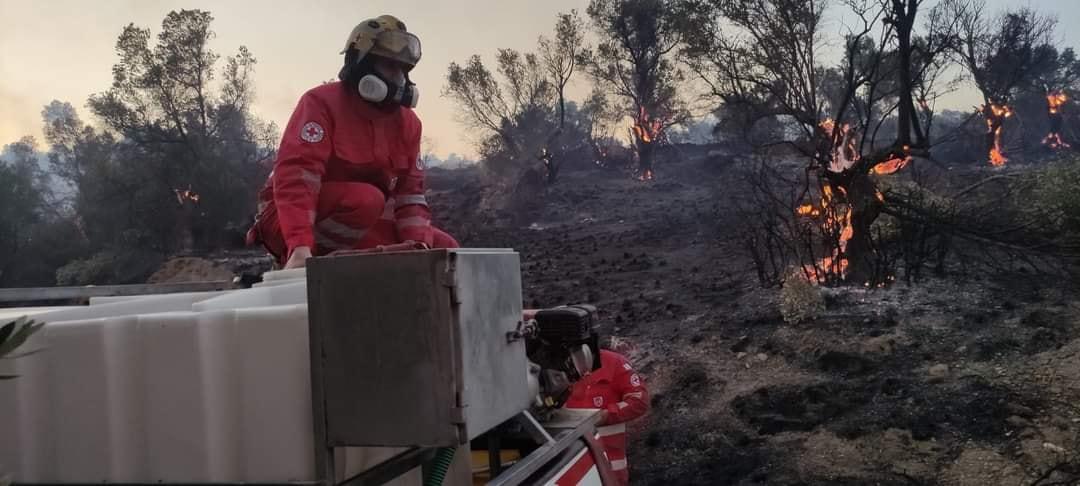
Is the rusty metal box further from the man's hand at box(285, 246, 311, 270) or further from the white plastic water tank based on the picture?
the man's hand at box(285, 246, 311, 270)

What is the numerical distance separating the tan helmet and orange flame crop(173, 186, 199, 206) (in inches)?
911

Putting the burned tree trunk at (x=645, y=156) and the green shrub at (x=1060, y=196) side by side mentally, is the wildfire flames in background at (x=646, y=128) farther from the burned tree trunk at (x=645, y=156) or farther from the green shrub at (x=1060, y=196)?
the green shrub at (x=1060, y=196)

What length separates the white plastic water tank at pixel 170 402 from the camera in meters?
1.71

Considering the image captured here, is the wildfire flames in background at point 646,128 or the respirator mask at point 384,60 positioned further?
the wildfire flames in background at point 646,128

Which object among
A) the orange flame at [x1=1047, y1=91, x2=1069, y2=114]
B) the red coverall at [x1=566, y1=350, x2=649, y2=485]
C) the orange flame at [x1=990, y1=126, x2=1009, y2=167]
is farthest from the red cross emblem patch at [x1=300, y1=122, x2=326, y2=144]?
the orange flame at [x1=1047, y1=91, x2=1069, y2=114]

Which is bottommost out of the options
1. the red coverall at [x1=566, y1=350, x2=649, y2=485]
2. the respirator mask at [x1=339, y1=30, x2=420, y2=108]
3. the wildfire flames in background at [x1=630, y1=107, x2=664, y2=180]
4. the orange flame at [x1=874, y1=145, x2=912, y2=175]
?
the red coverall at [x1=566, y1=350, x2=649, y2=485]

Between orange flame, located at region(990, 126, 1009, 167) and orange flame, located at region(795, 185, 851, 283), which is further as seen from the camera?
orange flame, located at region(990, 126, 1009, 167)

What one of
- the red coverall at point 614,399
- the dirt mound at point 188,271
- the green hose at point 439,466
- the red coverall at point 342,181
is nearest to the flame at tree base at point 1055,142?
the dirt mound at point 188,271

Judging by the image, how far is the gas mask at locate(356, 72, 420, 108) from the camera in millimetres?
3105

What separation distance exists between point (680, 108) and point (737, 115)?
2048 cm

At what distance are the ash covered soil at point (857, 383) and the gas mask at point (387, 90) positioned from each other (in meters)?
3.30

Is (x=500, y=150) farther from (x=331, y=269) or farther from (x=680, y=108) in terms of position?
(x=331, y=269)

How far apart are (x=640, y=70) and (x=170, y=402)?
30.8 meters

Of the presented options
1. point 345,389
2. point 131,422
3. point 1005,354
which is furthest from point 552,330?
point 1005,354
